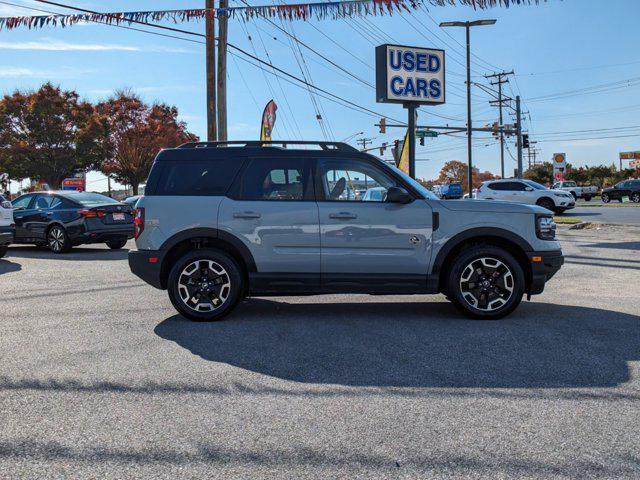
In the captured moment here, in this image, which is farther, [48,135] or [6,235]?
[48,135]

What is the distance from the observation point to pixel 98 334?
19.3 ft

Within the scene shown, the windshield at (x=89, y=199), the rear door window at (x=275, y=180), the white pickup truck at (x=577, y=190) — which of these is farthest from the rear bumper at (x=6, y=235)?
the white pickup truck at (x=577, y=190)

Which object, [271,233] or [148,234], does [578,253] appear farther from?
[148,234]

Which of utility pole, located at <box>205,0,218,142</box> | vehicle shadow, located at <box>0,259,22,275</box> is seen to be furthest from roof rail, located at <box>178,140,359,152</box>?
utility pole, located at <box>205,0,218,142</box>

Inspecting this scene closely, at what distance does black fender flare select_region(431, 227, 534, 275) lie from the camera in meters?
6.38

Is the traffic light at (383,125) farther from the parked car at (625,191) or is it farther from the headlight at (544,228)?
the headlight at (544,228)

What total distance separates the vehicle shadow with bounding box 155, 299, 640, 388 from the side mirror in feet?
4.29

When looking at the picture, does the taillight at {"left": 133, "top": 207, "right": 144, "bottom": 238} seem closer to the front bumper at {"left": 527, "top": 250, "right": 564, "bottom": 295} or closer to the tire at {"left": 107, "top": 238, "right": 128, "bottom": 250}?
the front bumper at {"left": 527, "top": 250, "right": 564, "bottom": 295}

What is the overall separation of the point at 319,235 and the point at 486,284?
6.19 feet

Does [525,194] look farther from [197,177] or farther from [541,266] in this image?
[197,177]

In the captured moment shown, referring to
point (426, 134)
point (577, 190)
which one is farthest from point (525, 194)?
point (577, 190)

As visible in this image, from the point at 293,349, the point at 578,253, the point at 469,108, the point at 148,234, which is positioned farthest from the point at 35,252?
the point at 469,108

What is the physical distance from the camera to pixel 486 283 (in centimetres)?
642

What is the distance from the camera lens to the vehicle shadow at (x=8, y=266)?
1112 cm
